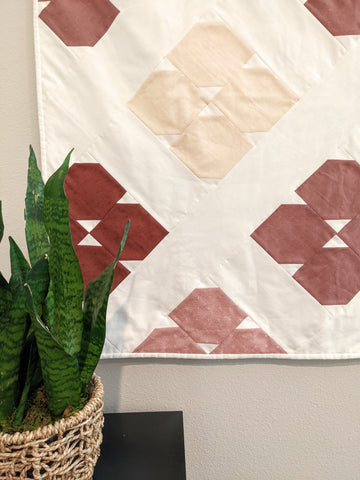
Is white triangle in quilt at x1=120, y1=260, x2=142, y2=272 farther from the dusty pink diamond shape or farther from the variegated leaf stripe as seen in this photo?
the variegated leaf stripe

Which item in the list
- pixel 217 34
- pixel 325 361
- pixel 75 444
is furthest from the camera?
pixel 325 361

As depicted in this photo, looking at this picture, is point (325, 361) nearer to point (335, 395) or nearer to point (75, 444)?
point (335, 395)

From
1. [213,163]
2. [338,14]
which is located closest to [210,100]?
[213,163]

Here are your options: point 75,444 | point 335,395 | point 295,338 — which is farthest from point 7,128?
point 335,395

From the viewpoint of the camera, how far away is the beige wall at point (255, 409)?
99cm

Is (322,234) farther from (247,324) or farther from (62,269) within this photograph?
(62,269)

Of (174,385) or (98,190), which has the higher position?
(98,190)

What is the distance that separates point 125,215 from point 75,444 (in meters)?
0.46

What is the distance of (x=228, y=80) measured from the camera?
89 centimetres

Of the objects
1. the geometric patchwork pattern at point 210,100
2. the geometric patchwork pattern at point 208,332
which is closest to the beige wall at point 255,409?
the geometric patchwork pattern at point 208,332

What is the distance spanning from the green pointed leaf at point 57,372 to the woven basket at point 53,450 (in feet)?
0.10

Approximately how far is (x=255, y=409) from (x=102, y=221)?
1.84ft

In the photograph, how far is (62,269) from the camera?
61cm

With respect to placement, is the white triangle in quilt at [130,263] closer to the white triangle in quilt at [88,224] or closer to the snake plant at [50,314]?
the white triangle in quilt at [88,224]
